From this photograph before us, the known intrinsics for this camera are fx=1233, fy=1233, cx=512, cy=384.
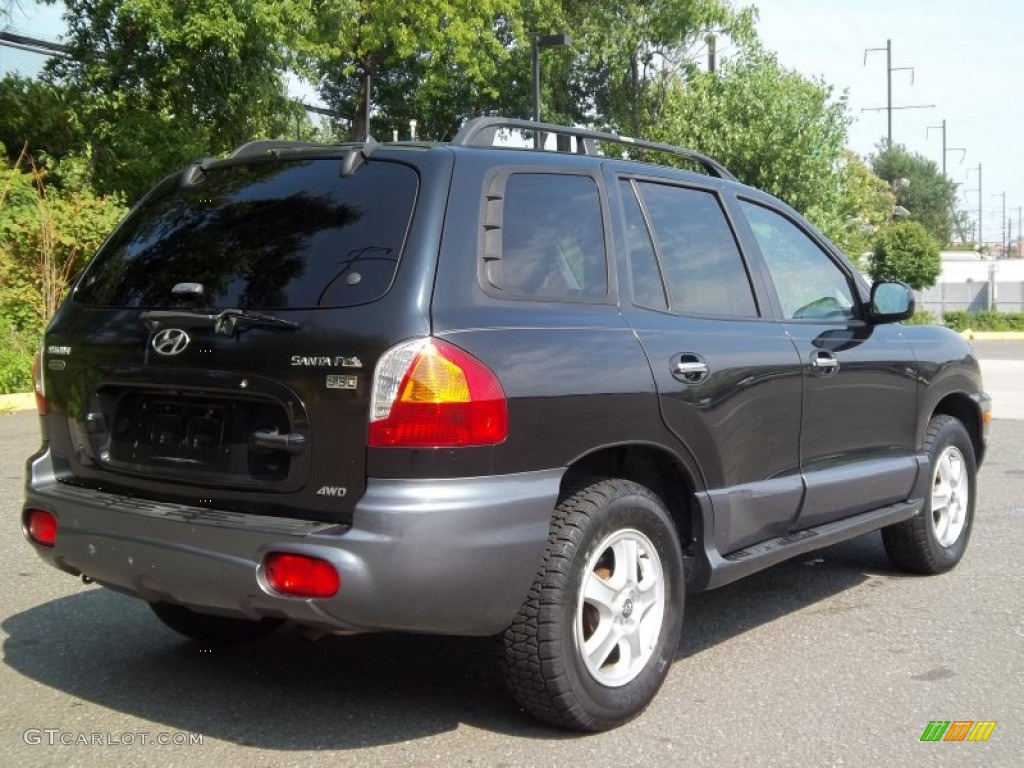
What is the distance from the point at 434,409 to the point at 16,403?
10.7m

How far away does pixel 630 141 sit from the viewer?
491cm

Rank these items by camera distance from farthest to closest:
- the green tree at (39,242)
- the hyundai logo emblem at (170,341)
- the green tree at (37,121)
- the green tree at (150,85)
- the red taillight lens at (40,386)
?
the green tree at (37,121) → the green tree at (150,85) → the green tree at (39,242) → the red taillight lens at (40,386) → the hyundai logo emblem at (170,341)

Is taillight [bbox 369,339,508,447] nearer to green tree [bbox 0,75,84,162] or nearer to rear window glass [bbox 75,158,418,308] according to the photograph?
rear window glass [bbox 75,158,418,308]

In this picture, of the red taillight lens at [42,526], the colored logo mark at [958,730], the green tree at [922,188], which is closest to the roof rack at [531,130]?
the red taillight lens at [42,526]

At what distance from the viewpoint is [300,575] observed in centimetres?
344

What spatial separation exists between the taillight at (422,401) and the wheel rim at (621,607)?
2.21 feet

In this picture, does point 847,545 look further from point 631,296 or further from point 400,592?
point 400,592

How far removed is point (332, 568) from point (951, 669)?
2.55 m

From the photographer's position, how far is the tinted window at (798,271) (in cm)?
513

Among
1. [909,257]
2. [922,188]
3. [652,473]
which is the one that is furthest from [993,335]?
[922,188]

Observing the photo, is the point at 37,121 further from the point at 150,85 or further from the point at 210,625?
the point at 210,625

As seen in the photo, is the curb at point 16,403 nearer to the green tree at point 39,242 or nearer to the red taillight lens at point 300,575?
the green tree at point 39,242

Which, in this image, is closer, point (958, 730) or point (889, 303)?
point (958, 730)

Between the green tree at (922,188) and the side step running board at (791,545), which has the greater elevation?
the green tree at (922,188)
